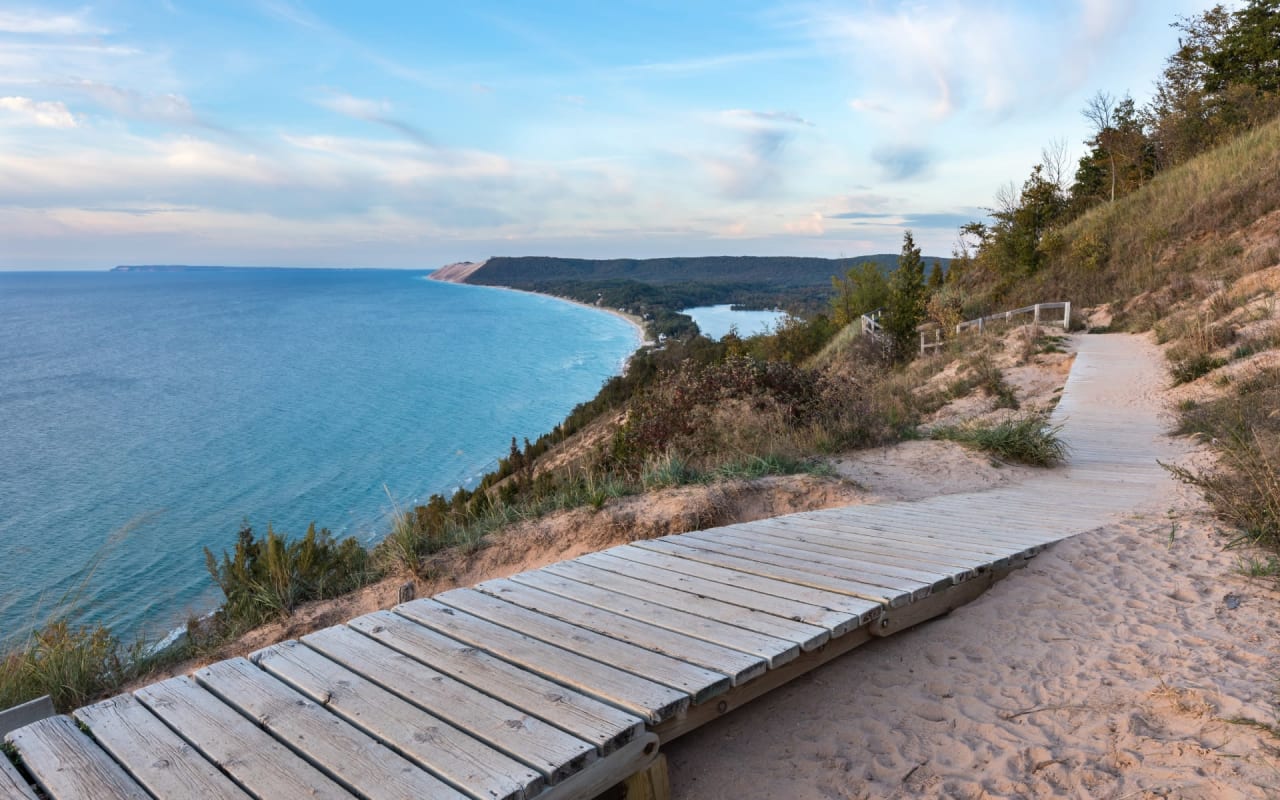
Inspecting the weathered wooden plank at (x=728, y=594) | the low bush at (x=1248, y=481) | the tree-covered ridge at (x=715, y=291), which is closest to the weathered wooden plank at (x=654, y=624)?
the weathered wooden plank at (x=728, y=594)

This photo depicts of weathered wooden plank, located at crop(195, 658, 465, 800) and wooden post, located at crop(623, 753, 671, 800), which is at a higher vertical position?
weathered wooden plank, located at crop(195, 658, 465, 800)

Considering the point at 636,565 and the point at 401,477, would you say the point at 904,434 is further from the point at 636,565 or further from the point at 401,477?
the point at 401,477

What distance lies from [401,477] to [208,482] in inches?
321

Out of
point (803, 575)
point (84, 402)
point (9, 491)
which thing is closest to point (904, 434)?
point (803, 575)

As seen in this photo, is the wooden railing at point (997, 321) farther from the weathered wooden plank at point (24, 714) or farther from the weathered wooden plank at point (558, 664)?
the weathered wooden plank at point (24, 714)

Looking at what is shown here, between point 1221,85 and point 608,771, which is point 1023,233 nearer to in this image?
point 1221,85

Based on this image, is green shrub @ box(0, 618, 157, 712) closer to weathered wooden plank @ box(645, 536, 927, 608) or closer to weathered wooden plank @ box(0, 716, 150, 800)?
weathered wooden plank @ box(0, 716, 150, 800)

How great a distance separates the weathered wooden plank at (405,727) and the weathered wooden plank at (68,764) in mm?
629

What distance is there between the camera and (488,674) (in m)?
3.04

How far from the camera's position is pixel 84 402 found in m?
54.4

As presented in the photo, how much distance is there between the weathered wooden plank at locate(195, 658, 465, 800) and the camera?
231 centimetres

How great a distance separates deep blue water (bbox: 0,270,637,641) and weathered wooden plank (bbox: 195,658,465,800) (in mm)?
3714

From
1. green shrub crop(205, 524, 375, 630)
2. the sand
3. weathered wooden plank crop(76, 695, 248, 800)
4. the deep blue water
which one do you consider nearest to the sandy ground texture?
the sand

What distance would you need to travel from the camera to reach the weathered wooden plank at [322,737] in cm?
231
